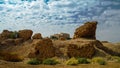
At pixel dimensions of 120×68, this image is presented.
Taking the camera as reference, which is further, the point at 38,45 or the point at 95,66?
the point at 38,45

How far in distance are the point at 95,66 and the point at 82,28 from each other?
25571 millimetres

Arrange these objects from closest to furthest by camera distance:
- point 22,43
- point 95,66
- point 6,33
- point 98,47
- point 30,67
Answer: point 30,67
point 95,66
point 98,47
point 22,43
point 6,33

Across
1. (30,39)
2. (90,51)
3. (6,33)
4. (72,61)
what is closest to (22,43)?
(30,39)

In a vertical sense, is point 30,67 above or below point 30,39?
above

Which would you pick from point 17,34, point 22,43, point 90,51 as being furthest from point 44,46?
point 17,34

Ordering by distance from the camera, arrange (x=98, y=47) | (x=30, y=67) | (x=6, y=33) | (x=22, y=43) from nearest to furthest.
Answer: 1. (x=30, y=67)
2. (x=98, y=47)
3. (x=22, y=43)
4. (x=6, y=33)

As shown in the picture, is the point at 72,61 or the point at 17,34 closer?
the point at 72,61

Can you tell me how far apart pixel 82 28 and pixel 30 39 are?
11975mm

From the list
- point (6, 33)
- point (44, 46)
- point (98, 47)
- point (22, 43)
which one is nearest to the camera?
point (44, 46)

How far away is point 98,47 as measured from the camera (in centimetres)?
4825

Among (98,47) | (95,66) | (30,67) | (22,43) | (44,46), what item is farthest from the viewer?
(22,43)

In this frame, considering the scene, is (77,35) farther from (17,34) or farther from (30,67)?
(30,67)

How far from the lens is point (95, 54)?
4288cm

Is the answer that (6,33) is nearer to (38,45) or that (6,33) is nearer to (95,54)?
(38,45)
